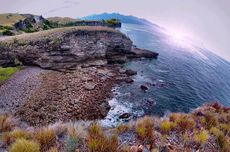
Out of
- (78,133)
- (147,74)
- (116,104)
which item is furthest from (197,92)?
(78,133)

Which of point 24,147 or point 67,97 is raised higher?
point 24,147

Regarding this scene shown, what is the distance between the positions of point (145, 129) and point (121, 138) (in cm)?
140

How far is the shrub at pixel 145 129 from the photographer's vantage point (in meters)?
9.20

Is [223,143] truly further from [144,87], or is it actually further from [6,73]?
[6,73]

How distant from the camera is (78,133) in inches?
332

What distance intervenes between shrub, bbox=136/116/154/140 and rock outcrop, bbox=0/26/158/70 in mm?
25795

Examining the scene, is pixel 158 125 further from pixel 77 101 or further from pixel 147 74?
pixel 147 74

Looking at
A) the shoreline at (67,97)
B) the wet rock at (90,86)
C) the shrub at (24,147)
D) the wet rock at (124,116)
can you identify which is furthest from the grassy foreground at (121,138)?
the wet rock at (90,86)

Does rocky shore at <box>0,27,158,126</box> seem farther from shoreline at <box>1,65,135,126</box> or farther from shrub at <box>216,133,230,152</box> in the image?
shrub at <box>216,133,230,152</box>

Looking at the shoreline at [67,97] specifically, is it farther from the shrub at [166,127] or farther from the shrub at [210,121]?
the shrub at [210,121]

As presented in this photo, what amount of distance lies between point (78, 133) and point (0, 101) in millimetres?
16305

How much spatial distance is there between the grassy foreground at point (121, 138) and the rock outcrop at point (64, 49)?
25.0 m

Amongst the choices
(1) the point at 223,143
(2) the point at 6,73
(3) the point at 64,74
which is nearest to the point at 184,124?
(1) the point at 223,143

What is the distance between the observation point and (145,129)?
971cm
